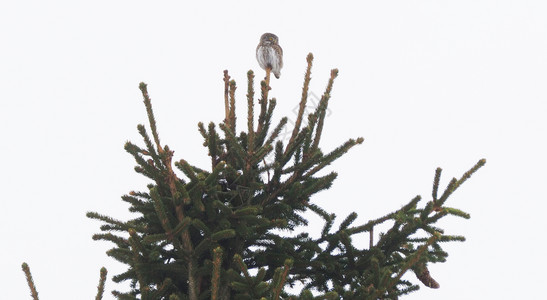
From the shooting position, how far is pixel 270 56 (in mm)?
5457

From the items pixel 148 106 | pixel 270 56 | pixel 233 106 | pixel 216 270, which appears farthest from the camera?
pixel 270 56

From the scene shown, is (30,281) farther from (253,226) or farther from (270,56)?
(270,56)

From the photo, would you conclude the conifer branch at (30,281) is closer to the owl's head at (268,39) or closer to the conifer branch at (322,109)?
the conifer branch at (322,109)

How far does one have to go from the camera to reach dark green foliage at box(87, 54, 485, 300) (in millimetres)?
3562

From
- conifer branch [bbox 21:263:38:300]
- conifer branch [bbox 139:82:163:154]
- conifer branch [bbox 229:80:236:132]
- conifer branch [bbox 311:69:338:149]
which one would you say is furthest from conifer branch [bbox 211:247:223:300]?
conifer branch [bbox 229:80:236:132]

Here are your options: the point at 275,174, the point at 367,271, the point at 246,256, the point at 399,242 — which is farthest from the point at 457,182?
the point at 246,256

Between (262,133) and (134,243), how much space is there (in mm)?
1412

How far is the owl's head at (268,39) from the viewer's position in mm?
5566

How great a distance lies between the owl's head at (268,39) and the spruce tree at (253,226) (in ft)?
4.04

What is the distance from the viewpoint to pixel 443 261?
4.24m

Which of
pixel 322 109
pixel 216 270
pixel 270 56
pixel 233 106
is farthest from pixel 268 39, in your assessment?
pixel 216 270

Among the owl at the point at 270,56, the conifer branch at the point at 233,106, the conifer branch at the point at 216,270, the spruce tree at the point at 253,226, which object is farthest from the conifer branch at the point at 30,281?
the owl at the point at 270,56

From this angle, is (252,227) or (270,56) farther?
(270,56)

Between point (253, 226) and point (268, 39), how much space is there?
95.6 inches
